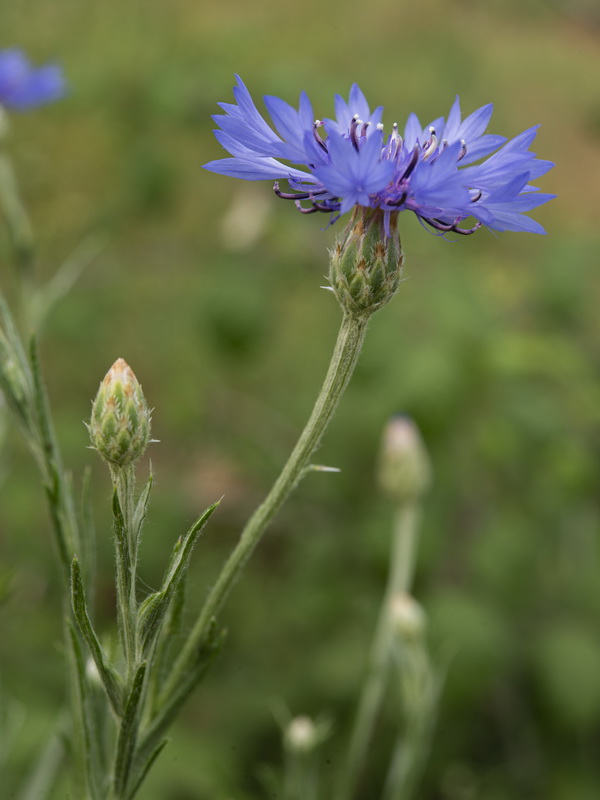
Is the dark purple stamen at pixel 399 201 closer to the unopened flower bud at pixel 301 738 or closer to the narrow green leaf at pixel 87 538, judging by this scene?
the narrow green leaf at pixel 87 538

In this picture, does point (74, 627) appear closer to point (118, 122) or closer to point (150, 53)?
point (118, 122)

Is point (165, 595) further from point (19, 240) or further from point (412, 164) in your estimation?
point (19, 240)

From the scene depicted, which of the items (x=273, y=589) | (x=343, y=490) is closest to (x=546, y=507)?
(x=343, y=490)

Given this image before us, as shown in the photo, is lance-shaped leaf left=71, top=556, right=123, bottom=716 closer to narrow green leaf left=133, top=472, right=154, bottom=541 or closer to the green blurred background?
narrow green leaf left=133, top=472, right=154, bottom=541

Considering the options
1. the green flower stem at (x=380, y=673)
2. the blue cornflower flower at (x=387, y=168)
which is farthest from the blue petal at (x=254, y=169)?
the green flower stem at (x=380, y=673)

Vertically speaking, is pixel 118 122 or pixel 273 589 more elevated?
pixel 118 122

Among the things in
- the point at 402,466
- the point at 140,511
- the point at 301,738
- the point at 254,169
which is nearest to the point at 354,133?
the point at 254,169
